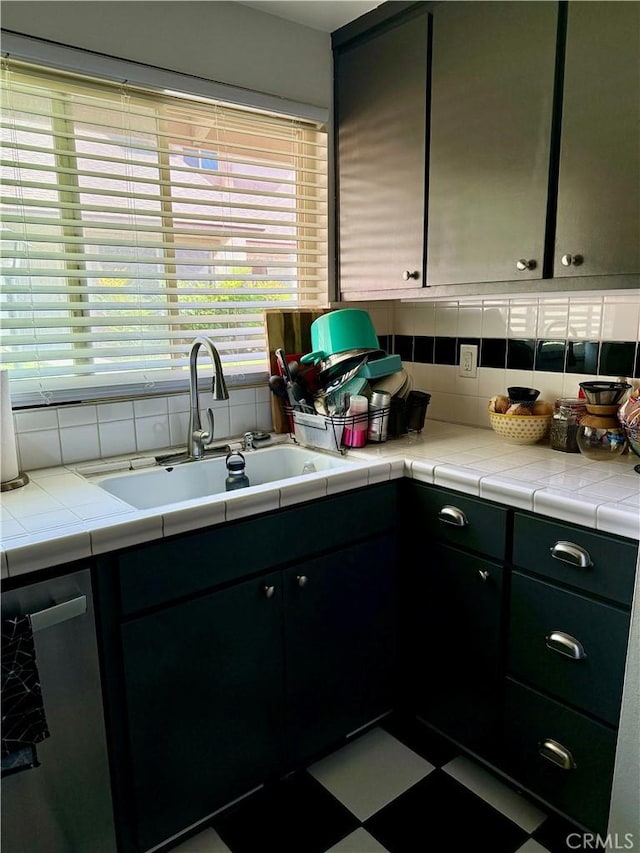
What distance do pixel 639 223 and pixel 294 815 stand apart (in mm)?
1676

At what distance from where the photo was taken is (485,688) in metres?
1.57

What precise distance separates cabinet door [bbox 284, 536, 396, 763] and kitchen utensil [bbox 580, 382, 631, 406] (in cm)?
68

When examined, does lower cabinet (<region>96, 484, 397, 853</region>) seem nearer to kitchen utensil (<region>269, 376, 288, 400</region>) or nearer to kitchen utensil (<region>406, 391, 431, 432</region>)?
kitchen utensil (<region>406, 391, 431, 432</region>)

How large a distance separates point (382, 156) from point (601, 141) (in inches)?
29.4

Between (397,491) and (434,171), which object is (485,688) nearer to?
(397,491)

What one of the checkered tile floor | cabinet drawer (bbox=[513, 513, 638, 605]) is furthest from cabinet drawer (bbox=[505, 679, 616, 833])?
cabinet drawer (bbox=[513, 513, 638, 605])

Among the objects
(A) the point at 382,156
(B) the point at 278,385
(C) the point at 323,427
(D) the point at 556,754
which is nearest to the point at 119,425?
(B) the point at 278,385

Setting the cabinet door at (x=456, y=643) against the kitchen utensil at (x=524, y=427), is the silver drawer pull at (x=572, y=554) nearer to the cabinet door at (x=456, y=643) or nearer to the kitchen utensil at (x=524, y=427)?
the cabinet door at (x=456, y=643)

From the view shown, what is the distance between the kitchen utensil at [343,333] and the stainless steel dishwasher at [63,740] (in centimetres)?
103

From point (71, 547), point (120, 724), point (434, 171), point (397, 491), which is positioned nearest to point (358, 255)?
point (434, 171)

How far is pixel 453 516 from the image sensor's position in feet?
5.15

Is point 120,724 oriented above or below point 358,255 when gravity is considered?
below

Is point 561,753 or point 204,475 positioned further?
point 204,475

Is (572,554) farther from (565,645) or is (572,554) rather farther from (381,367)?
(381,367)
